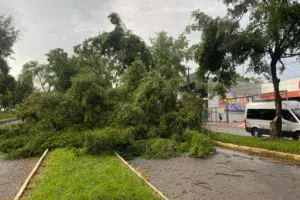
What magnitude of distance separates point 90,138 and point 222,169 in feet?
16.8

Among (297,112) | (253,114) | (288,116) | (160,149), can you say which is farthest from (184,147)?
(253,114)

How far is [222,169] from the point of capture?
8.05 meters

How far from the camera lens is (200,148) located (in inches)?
402

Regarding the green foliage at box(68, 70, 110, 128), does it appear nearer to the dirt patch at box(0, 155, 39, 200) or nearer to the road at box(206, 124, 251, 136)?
the dirt patch at box(0, 155, 39, 200)

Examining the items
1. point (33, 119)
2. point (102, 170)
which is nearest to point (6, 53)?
point (33, 119)

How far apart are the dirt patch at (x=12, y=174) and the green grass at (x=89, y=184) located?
0.60m

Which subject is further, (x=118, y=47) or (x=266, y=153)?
(x=118, y=47)

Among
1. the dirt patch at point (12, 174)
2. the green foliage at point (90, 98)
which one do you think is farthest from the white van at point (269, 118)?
the dirt patch at point (12, 174)

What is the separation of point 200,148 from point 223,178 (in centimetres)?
323

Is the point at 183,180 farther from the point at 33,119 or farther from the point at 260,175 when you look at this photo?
the point at 33,119

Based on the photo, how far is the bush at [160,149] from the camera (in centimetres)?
1005

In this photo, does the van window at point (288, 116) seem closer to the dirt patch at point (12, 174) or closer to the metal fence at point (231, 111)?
the dirt patch at point (12, 174)

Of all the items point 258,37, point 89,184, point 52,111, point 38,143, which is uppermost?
point 258,37

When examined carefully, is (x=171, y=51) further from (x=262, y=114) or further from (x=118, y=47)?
(x=262, y=114)
